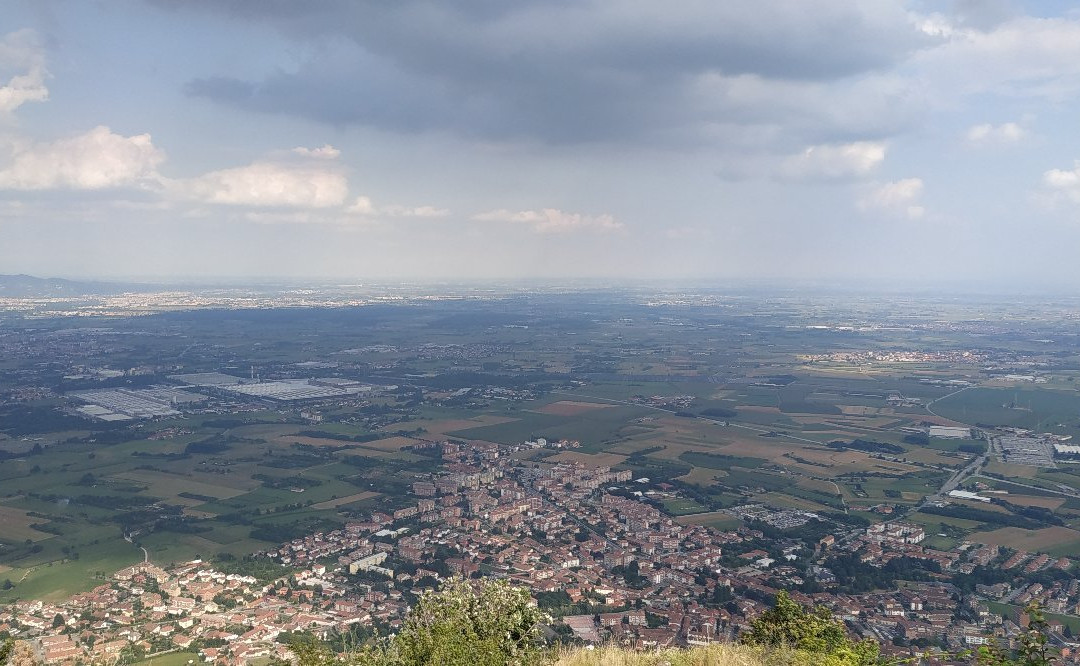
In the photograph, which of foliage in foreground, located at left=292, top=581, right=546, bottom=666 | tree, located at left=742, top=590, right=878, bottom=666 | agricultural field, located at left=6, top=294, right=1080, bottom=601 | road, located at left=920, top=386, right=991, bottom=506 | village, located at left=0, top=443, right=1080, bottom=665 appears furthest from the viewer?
road, located at left=920, top=386, right=991, bottom=506

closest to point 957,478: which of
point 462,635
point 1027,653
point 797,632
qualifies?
point 797,632

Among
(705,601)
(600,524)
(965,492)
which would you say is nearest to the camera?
(705,601)

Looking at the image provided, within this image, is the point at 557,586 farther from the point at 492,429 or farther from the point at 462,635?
the point at 492,429

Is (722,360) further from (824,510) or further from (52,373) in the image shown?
(52,373)

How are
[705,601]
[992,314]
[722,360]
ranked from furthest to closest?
[992,314] → [722,360] → [705,601]

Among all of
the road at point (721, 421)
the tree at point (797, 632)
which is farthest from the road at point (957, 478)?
the tree at point (797, 632)

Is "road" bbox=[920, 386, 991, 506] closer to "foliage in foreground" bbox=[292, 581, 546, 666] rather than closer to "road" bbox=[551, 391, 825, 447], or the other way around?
"road" bbox=[551, 391, 825, 447]

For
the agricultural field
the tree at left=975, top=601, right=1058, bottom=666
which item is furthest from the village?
the tree at left=975, top=601, right=1058, bottom=666

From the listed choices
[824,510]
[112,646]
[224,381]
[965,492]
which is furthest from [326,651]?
[224,381]

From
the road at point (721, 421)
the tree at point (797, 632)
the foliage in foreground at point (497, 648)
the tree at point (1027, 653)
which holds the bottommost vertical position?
the road at point (721, 421)

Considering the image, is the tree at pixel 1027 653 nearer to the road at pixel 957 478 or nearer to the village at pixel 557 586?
the village at pixel 557 586

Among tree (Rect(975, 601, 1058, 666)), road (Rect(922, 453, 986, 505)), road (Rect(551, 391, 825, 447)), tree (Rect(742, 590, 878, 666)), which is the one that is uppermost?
tree (Rect(975, 601, 1058, 666))
